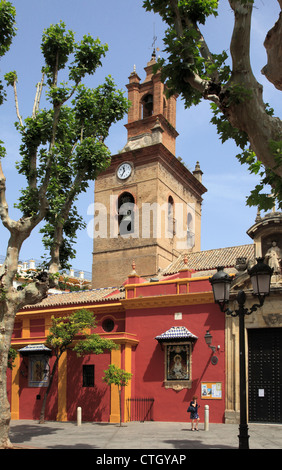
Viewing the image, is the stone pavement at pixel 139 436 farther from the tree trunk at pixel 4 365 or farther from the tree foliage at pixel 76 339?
the tree foliage at pixel 76 339

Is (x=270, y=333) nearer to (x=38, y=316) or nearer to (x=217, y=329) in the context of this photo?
(x=217, y=329)

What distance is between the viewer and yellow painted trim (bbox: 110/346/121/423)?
18.5 m

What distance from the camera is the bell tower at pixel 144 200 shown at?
28.2m

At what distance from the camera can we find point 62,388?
66.5 feet

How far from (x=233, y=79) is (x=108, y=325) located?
16613mm

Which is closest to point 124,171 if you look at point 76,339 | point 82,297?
point 82,297

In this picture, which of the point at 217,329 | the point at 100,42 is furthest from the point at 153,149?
the point at 100,42

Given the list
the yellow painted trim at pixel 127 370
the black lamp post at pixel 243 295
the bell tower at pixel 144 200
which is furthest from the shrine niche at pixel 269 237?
the black lamp post at pixel 243 295

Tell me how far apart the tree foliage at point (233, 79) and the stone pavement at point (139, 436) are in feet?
22.1

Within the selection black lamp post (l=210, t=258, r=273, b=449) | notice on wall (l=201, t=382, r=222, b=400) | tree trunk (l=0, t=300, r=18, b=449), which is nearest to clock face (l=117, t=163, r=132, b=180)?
notice on wall (l=201, t=382, r=222, b=400)

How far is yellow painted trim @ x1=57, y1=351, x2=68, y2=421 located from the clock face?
1271cm

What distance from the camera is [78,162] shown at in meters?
13.1

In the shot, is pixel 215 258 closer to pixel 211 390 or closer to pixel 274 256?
pixel 274 256

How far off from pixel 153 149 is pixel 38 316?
Answer: 11.6 meters
